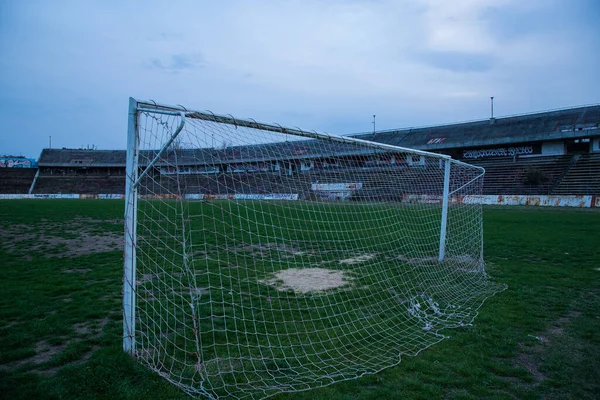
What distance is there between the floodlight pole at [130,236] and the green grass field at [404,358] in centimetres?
22

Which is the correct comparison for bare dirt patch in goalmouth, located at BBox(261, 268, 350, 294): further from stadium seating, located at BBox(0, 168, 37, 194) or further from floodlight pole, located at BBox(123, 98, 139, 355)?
stadium seating, located at BBox(0, 168, 37, 194)

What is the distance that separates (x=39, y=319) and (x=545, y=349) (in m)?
5.78

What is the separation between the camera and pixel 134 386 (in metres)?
3.10

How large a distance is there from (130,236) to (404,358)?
9.77ft

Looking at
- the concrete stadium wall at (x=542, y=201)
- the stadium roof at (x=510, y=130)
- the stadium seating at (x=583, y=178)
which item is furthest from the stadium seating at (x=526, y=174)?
the stadium roof at (x=510, y=130)

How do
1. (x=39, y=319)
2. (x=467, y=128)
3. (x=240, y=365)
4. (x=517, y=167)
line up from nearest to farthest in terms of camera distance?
(x=240, y=365) < (x=39, y=319) < (x=517, y=167) < (x=467, y=128)

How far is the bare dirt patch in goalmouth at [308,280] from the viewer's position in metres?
6.12

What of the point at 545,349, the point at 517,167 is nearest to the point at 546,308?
the point at 545,349

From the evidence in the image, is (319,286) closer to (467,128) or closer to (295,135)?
(295,135)

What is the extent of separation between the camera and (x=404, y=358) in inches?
149

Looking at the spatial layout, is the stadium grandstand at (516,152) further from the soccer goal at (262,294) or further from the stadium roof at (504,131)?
the soccer goal at (262,294)

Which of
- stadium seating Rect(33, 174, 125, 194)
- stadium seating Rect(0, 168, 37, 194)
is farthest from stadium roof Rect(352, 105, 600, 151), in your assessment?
stadium seating Rect(0, 168, 37, 194)

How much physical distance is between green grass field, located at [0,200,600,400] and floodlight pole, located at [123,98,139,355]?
0.73ft

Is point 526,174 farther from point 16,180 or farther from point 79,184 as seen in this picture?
point 16,180
